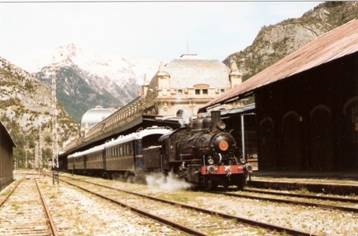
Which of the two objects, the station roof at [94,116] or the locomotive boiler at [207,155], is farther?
the station roof at [94,116]

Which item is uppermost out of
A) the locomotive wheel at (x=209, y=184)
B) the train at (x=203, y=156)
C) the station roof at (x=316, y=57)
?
the station roof at (x=316, y=57)

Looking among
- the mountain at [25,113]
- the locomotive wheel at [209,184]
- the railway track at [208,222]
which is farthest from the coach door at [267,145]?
the mountain at [25,113]

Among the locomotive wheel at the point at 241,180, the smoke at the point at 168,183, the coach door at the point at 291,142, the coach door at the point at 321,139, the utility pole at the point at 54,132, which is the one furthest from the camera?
the utility pole at the point at 54,132

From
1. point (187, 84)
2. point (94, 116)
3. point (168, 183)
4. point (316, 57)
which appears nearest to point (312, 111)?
point (316, 57)

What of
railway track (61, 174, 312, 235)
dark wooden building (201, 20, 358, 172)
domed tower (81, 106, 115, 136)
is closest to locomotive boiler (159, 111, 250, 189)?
dark wooden building (201, 20, 358, 172)

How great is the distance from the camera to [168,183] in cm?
2370

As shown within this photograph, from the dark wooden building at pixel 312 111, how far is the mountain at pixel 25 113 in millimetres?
114858

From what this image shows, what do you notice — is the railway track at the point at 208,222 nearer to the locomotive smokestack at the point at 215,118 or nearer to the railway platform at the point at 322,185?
the railway platform at the point at 322,185

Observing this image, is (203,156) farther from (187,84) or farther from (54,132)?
(187,84)

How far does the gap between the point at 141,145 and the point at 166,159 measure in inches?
205

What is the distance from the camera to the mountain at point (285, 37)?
134375 millimetres

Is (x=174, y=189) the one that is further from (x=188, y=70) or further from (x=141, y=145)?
(x=188, y=70)

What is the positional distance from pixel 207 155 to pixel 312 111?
6.34m

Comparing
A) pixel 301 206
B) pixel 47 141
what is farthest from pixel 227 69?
pixel 301 206
